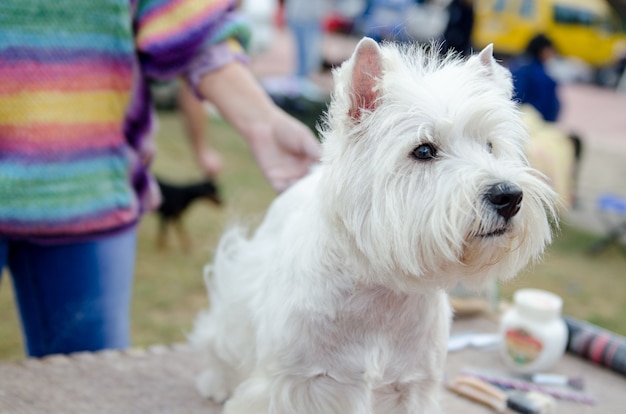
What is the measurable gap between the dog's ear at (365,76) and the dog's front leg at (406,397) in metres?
0.53

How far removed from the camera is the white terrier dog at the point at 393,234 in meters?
1.14

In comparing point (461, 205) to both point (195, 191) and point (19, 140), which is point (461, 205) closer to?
point (19, 140)

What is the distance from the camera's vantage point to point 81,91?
165cm

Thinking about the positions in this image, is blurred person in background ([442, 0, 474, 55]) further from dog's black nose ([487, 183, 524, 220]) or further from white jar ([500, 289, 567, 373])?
dog's black nose ([487, 183, 524, 220])

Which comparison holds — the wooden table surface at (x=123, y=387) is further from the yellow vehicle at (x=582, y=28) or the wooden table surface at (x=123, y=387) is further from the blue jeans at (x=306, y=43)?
the yellow vehicle at (x=582, y=28)

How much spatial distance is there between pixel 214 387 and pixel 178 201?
10.0ft

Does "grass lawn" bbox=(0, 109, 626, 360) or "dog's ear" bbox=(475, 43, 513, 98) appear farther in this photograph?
"grass lawn" bbox=(0, 109, 626, 360)

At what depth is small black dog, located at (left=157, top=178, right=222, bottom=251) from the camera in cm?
470

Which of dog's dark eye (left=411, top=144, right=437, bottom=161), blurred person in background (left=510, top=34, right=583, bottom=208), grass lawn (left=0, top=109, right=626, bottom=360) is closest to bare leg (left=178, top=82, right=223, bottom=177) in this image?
grass lawn (left=0, top=109, right=626, bottom=360)

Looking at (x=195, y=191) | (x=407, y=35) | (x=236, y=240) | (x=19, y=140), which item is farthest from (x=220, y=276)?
(x=195, y=191)

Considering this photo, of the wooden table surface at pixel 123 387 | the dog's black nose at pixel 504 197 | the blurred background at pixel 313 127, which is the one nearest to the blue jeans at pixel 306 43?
the blurred background at pixel 313 127

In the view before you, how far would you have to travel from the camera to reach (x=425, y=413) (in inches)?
54.5

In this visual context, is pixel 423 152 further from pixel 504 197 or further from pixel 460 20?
pixel 460 20

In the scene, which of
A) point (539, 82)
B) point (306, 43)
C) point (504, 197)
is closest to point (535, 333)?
point (504, 197)
